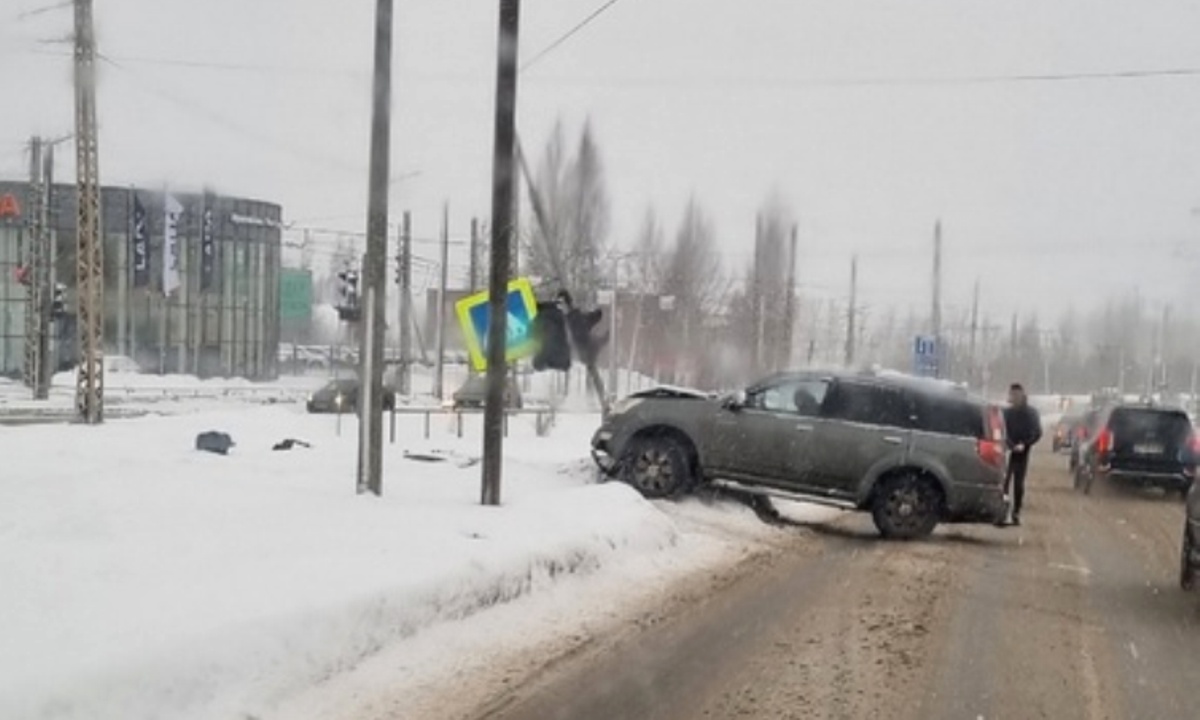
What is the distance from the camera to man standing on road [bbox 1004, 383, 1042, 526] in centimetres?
1694

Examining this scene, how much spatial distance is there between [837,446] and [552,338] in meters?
3.71

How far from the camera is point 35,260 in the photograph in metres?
37.6

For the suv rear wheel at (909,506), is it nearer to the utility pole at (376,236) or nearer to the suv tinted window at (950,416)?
the suv tinted window at (950,416)

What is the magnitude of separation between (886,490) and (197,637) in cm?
949

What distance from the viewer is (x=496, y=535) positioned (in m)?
10.0

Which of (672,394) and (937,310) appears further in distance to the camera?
(937,310)

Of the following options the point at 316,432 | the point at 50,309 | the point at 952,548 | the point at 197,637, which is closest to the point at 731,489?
the point at 952,548

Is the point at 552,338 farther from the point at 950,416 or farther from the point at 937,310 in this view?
the point at 937,310

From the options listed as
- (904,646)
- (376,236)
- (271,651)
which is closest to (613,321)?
(376,236)

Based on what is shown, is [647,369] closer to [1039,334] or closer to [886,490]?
[1039,334]

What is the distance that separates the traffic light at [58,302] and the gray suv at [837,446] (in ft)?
93.9

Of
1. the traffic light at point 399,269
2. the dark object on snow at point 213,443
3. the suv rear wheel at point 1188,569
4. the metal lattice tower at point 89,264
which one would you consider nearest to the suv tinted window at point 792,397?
the suv rear wheel at point 1188,569

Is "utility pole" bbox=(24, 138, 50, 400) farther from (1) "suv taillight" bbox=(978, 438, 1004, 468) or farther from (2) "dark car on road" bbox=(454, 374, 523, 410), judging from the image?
(1) "suv taillight" bbox=(978, 438, 1004, 468)

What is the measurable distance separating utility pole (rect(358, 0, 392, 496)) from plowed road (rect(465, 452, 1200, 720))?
3564 mm
